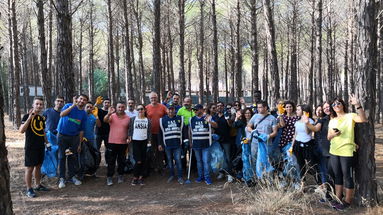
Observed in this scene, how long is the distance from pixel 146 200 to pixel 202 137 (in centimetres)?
168

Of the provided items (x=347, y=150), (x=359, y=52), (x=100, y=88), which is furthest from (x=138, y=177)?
(x=100, y=88)

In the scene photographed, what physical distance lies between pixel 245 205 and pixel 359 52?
303 cm

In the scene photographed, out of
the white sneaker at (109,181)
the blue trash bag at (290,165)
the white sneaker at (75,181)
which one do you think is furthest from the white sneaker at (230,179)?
the white sneaker at (75,181)

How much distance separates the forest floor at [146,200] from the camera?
4578 mm

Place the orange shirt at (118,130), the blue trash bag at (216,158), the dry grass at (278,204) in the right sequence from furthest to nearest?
the blue trash bag at (216,158) < the orange shirt at (118,130) < the dry grass at (278,204)

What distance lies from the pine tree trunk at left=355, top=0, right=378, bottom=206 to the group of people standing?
444 millimetres

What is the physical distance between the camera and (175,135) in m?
6.13

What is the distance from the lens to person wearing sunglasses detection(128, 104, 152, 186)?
19.9 feet

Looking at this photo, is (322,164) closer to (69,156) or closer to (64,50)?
(69,156)

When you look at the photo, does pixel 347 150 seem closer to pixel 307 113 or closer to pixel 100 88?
pixel 307 113

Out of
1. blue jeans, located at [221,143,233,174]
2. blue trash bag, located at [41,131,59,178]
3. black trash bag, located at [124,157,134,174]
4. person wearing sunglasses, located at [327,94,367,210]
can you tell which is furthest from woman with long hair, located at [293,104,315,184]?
blue trash bag, located at [41,131,59,178]

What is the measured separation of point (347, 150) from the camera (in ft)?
14.1

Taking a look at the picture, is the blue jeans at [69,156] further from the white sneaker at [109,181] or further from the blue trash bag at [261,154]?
the blue trash bag at [261,154]

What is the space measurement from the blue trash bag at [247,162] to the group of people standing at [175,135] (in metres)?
0.02
